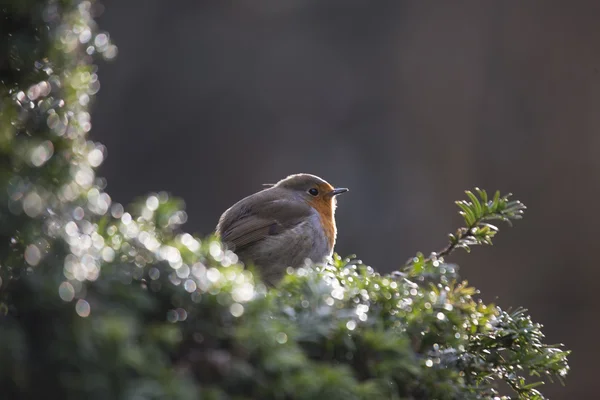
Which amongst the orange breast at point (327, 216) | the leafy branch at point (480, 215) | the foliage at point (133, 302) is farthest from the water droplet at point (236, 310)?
the orange breast at point (327, 216)

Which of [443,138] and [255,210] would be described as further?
[443,138]

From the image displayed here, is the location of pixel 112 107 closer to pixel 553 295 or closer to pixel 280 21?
pixel 280 21

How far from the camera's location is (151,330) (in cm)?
72

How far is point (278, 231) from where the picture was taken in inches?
126

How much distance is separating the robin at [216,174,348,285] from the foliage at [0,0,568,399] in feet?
6.78

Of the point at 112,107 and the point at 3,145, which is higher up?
the point at 112,107

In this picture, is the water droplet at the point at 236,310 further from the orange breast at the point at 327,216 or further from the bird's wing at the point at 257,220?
the orange breast at the point at 327,216

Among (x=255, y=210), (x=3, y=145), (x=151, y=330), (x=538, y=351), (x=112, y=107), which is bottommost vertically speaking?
(x=151, y=330)

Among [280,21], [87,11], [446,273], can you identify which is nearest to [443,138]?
[280,21]

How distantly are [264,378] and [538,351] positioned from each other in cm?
58

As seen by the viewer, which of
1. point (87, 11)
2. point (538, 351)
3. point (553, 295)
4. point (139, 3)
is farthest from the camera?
point (139, 3)

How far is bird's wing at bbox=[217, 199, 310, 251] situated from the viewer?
3170mm

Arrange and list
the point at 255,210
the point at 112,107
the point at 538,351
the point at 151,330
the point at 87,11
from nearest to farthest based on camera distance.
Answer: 1. the point at 151,330
2. the point at 87,11
3. the point at 538,351
4. the point at 255,210
5. the point at 112,107

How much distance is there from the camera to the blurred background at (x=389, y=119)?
5.79 meters
